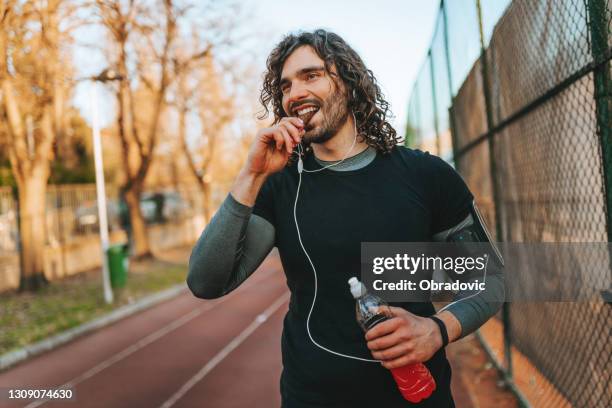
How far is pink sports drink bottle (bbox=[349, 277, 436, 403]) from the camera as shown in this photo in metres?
1.70

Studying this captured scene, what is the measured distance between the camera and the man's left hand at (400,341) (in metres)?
1.61

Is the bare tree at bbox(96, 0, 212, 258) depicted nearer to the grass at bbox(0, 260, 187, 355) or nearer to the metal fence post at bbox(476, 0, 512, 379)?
the grass at bbox(0, 260, 187, 355)

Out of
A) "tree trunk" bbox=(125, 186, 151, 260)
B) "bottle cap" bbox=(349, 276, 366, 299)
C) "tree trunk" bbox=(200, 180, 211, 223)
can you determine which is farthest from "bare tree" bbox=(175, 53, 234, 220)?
"bottle cap" bbox=(349, 276, 366, 299)

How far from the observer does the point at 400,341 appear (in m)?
1.63

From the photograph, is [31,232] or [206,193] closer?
[31,232]

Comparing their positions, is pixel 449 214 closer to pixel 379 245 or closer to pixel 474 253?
pixel 474 253

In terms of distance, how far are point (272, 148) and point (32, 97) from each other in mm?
10447

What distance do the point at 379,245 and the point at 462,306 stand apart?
344mm

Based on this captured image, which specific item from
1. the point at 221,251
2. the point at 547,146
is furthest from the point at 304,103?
the point at 547,146

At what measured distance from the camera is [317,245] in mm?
1867

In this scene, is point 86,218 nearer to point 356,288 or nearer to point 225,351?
point 225,351

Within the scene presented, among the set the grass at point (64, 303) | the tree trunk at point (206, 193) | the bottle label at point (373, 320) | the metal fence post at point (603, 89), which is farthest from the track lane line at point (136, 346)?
the tree trunk at point (206, 193)

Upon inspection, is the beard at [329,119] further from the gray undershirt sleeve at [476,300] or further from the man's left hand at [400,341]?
the man's left hand at [400,341]

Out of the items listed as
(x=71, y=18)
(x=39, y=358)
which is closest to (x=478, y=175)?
(x=39, y=358)
